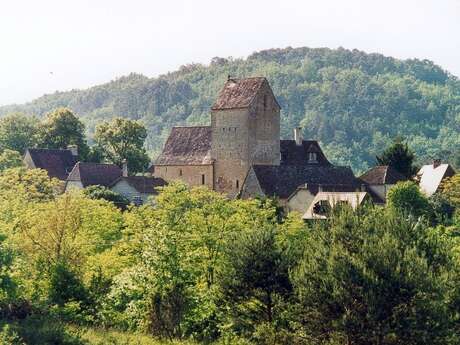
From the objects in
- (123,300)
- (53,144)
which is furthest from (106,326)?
(53,144)

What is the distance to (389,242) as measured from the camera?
32.0 metres

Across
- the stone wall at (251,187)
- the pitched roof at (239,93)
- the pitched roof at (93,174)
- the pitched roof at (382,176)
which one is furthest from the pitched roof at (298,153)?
the pitched roof at (93,174)

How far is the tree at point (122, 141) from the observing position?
97.2m

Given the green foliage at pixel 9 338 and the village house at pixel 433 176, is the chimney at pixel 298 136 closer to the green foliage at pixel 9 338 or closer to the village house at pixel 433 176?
the village house at pixel 433 176

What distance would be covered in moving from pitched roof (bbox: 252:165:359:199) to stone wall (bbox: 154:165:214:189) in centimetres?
879

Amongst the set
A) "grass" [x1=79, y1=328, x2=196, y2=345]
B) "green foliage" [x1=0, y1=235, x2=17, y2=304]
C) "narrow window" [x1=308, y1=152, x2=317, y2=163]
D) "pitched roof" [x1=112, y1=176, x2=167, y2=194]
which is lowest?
"grass" [x1=79, y1=328, x2=196, y2=345]

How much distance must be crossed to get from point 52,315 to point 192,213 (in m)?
11.8

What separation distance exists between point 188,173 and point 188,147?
303 centimetres

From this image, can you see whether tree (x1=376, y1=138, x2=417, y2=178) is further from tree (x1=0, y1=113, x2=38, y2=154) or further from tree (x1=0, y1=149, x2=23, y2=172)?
tree (x1=0, y1=113, x2=38, y2=154)

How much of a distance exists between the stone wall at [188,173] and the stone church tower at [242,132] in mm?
770

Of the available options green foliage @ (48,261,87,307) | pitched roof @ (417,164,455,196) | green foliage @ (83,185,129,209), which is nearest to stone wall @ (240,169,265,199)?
green foliage @ (83,185,129,209)

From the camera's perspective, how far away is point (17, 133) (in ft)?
319

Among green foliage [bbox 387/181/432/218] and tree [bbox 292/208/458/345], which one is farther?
green foliage [bbox 387/181/432/218]

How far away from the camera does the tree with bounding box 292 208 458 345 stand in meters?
30.9
